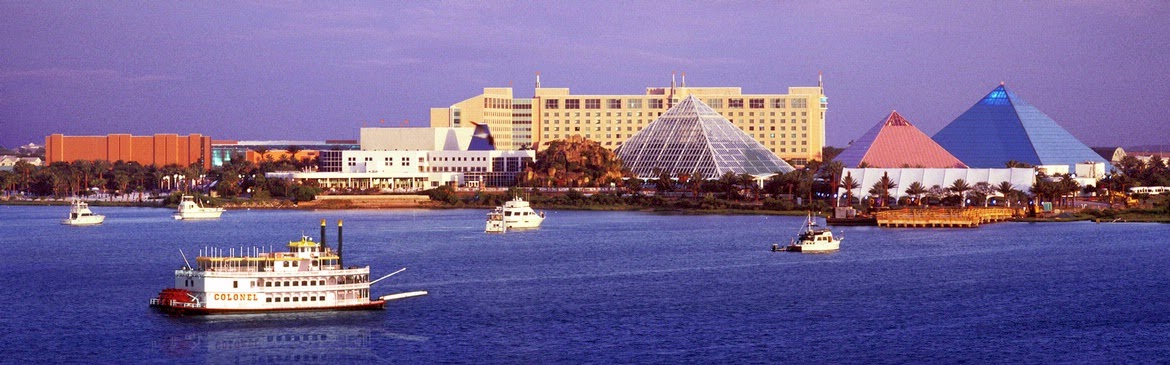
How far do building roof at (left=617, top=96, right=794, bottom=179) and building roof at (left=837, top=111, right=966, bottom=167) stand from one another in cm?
895

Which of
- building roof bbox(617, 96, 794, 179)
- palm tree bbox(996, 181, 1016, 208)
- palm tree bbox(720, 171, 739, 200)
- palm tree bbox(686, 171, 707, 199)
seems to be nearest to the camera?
palm tree bbox(996, 181, 1016, 208)

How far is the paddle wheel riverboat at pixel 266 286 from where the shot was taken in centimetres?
4612

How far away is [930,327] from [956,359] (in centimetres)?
563

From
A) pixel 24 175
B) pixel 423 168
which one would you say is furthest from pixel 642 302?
pixel 24 175

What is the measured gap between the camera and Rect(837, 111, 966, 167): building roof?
130m

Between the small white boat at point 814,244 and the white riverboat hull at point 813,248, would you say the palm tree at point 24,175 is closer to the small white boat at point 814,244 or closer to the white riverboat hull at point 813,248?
the small white boat at point 814,244

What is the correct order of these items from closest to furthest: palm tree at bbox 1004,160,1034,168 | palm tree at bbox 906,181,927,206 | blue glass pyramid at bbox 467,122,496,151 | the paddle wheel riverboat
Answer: the paddle wheel riverboat
palm tree at bbox 906,181,927,206
palm tree at bbox 1004,160,1034,168
blue glass pyramid at bbox 467,122,496,151

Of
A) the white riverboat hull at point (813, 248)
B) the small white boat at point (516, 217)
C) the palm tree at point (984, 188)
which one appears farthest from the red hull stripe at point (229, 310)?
the palm tree at point (984, 188)

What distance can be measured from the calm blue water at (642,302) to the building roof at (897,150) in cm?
4393

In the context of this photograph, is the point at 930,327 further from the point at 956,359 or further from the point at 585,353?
the point at 585,353

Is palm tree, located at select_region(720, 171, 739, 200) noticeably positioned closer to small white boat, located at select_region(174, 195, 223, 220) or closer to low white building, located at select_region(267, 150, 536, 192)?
low white building, located at select_region(267, 150, 536, 192)

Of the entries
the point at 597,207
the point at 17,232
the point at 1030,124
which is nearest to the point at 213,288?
the point at 17,232

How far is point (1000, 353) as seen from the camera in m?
41.2

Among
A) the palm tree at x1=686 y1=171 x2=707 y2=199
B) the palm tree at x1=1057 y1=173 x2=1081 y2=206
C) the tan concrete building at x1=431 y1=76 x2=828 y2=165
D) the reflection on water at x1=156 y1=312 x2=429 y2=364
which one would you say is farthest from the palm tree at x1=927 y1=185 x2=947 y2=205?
the reflection on water at x1=156 y1=312 x2=429 y2=364
